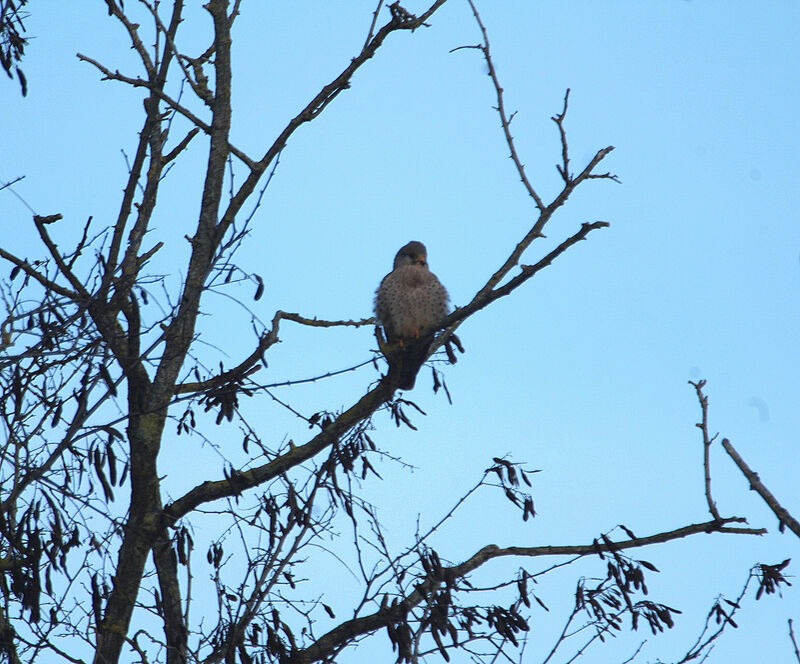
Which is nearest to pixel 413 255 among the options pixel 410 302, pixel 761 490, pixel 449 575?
pixel 410 302

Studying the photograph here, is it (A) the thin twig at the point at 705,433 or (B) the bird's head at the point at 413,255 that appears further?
(B) the bird's head at the point at 413,255

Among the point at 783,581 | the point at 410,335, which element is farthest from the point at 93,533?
the point at 410,335

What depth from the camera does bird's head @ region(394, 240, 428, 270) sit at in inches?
283

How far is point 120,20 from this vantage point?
5422mm

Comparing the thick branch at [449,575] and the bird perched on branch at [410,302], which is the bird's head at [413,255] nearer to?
the bird perched on branch at [410,302]

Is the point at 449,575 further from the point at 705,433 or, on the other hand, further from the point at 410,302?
the point at 410,302

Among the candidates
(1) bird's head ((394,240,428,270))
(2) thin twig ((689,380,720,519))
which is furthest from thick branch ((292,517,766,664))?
(1) bird's head ((394,240,428,270))

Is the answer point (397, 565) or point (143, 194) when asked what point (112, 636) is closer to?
point (397, 565)

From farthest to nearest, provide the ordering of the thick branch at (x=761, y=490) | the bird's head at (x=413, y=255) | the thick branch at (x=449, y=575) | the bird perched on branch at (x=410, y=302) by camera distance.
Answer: the bird's head at (x=413, y=255) < the bird perched on branch at (x=410, y=302) < the thick branch at (x=449, y=575) < the thick branch at (x=761, y=490)

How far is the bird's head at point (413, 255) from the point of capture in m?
7.18

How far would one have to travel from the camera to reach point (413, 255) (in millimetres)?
7223

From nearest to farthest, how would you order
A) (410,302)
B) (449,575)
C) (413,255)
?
(449,575) < (410,302) < (413,255)

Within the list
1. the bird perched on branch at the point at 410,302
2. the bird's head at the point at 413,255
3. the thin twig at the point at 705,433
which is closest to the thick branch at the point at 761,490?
the thin twig at the point at 705,433

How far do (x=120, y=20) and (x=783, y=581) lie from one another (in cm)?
434
